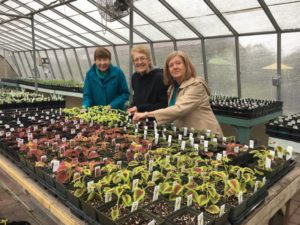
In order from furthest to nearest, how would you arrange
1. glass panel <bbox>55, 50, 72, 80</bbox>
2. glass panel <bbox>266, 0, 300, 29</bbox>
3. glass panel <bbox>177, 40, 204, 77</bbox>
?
glass panel <bbox>55, 50, 72, 80</bbox> → glass panel <bbox>177, 40, 204, 77</bbox> → glass panel <bbox>266, 0, 300, 29</bbox>

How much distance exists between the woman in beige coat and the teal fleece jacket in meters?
0.84

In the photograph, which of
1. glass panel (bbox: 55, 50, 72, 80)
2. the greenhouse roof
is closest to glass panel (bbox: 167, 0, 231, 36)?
the greenhouse roof

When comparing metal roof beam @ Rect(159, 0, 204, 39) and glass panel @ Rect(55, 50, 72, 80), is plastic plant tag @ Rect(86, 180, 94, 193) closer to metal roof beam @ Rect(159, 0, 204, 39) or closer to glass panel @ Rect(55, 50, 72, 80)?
metal roof beam @ Rect(159, 0, 204, 39)

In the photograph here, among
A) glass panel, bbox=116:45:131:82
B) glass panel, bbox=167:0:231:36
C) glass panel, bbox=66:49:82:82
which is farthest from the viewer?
glass panel, bbox=66:49:82:82

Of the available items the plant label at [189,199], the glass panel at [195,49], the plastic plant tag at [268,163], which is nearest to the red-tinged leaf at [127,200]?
the plant label at [189,199]

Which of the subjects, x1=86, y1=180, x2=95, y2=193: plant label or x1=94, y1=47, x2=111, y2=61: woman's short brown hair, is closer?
x1=86, y1=180, x2=95, y2=193: plant label

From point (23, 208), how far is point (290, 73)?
15.5ft

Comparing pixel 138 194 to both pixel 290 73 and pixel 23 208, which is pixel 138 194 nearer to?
pixel 23 208

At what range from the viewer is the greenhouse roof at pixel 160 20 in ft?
15.8

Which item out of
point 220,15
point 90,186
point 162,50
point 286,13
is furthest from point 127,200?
point 162,50

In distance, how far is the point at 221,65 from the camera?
629 centimetres

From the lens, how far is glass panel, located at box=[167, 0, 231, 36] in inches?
205

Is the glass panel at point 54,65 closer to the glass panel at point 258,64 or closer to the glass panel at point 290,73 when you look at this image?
the glass panel at point 258,64

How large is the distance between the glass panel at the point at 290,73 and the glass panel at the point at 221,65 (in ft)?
3.35
